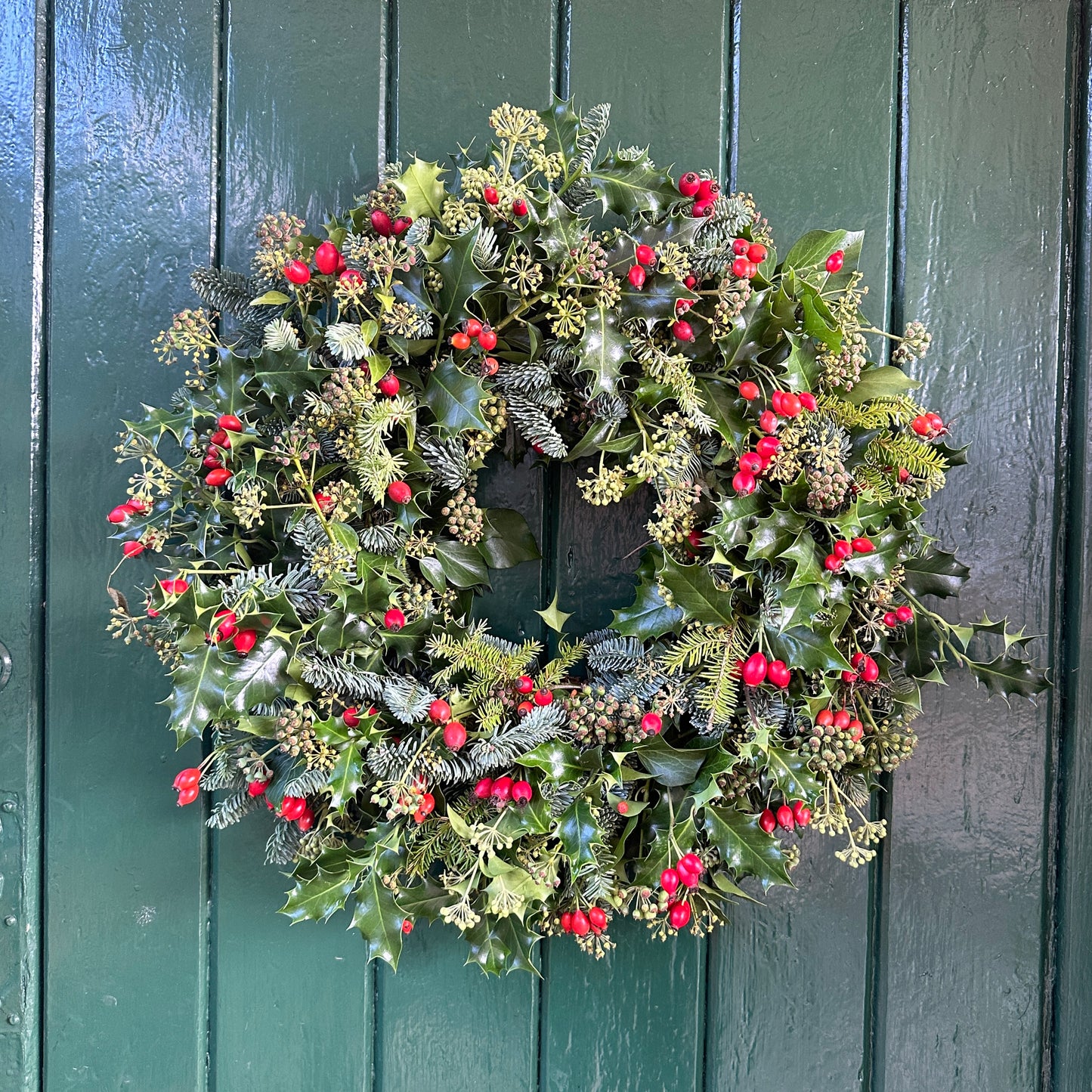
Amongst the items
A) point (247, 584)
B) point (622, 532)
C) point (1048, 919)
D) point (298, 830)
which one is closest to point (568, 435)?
point (622, 532)

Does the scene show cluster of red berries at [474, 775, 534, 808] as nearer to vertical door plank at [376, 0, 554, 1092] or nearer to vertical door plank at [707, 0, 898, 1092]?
vertical door plank at [376, 0, 554, 1092]

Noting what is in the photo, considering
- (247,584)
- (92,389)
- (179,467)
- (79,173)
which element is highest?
(79,173)

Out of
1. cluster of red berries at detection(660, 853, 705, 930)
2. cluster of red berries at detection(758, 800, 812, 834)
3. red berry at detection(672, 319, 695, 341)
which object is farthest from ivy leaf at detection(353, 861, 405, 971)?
red berry at detection(672, 319, 695, 341)

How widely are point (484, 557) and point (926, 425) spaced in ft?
1.56

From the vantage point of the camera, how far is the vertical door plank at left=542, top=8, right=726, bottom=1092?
0.97 m

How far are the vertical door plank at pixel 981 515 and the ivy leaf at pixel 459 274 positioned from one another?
59 cm

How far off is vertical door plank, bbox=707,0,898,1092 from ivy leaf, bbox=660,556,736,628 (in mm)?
405

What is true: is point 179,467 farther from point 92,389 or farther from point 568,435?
point 568,435

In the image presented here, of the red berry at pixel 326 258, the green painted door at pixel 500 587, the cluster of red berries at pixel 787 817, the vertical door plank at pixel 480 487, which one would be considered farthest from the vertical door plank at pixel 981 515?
the red berry at pixel 326 258

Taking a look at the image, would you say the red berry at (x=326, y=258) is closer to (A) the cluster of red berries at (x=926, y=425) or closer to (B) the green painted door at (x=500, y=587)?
(B) the green painted door at (x=500, y=587)

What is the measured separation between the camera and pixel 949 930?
1007mm

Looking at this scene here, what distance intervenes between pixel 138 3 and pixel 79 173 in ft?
0.71

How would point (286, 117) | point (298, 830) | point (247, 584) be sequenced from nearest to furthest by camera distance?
point (247, 584)
point (298, 830)
point (286, 117)

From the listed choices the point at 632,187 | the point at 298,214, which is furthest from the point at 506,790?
the point at 298,214
